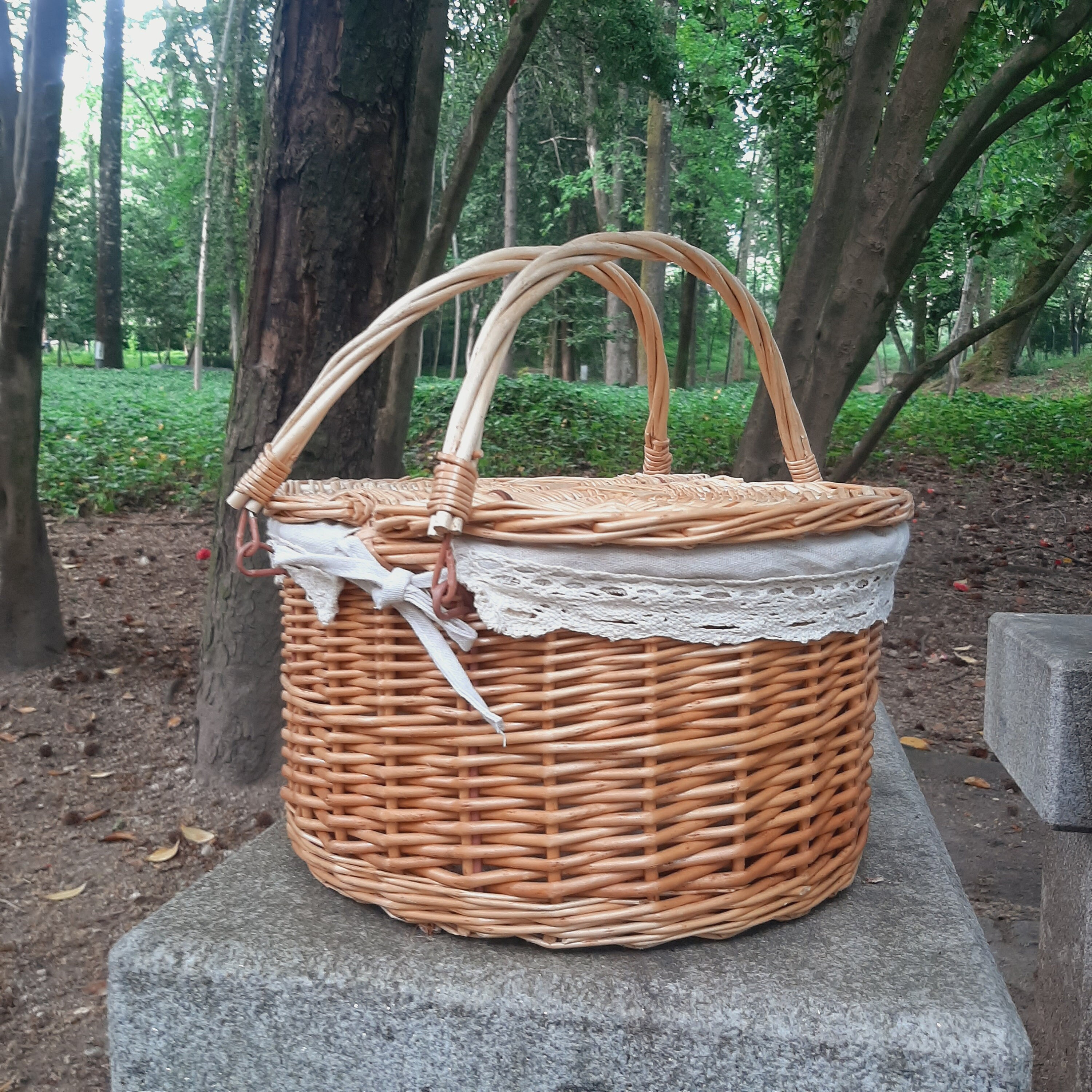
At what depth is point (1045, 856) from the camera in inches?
77.5

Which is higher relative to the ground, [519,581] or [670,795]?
[519,581]

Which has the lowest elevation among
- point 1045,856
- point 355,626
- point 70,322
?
point 1045,856

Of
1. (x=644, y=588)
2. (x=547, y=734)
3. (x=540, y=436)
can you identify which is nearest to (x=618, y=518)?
(x=644, y=588)

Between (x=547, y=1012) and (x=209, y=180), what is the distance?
13.8m

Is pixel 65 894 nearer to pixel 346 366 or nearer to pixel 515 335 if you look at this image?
pixel 346 366

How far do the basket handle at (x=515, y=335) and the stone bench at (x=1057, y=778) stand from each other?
0.53 meters

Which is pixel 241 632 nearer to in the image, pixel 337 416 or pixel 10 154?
pixel 337 416

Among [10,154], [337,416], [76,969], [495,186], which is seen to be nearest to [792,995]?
[76,969]

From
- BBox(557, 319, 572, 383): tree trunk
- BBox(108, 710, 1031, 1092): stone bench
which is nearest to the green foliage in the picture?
BBox(108, 710, 1031, 1092): stone bench

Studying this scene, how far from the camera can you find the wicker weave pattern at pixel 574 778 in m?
1.09

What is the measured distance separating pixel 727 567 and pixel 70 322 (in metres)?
30.2

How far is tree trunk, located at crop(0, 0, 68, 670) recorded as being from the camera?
332 centimetres

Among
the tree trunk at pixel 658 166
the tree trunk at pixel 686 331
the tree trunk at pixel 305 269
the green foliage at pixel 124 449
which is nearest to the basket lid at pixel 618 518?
the tree trunk at pixel 305 269

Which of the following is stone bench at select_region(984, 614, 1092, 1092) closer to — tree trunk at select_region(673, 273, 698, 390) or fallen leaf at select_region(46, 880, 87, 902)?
fallen leaf at select_region(46, 880, 87, 902)
